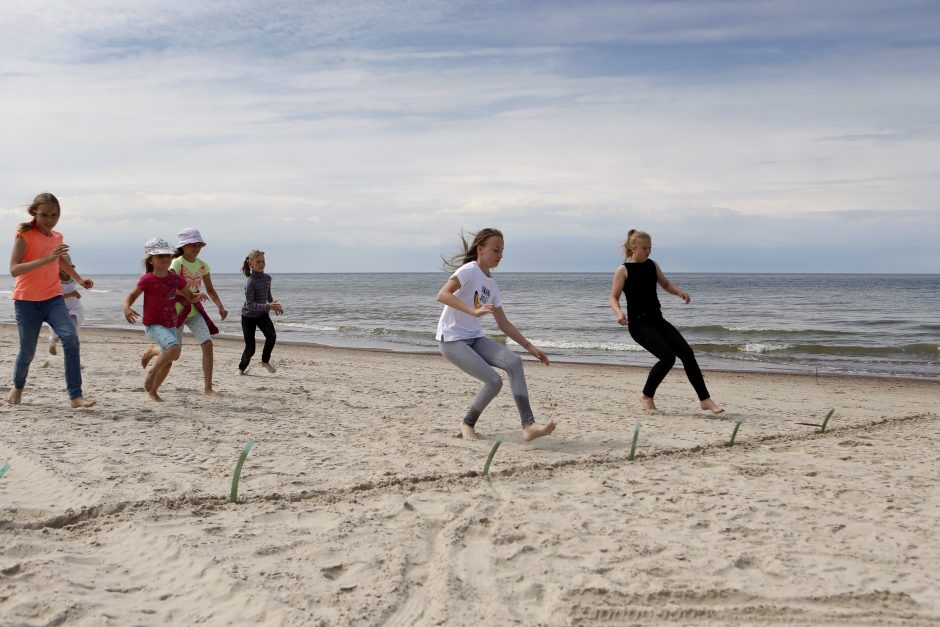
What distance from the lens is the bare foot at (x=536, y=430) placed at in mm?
5879

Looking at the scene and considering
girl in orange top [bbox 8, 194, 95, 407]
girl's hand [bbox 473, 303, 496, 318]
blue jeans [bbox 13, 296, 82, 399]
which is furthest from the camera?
blue jeans [bbox 13, 296, 82, 399]

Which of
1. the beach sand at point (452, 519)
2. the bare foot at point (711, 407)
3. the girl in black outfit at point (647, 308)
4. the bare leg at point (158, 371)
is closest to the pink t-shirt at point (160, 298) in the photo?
the bare leg at point (158, 371)

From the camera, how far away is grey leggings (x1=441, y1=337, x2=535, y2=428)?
5898 millimetres

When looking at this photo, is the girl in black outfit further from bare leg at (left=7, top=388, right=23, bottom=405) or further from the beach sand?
bare leg at (left=7, top=388, right=23, bottom=405)

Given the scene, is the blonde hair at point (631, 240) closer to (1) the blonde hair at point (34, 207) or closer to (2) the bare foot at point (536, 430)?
(2) the bare foot at point (536, 430)

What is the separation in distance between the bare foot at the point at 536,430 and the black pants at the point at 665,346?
5.78 ft

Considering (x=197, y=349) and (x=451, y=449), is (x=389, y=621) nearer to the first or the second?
(x=451, y=449)

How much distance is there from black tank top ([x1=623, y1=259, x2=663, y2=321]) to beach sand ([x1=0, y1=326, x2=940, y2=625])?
103cm

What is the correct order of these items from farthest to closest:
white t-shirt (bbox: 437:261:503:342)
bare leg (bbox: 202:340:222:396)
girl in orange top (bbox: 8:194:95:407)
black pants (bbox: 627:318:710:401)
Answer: bare leg (bbox: 202:340:222:396)
black pants (bbox: 627:318:710:401)
girl in orange top (bbox: 8:194:95:407)
white t-shirt (bbox: 437:261:503:342)

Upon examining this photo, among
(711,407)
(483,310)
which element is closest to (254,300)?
(483,310)

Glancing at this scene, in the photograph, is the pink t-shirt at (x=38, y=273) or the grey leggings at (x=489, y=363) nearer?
the grey leggings at (x=489, y=363)

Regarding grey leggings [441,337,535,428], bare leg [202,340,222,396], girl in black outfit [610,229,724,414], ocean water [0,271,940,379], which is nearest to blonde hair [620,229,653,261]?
girl in black outfit [610,229,724,414]

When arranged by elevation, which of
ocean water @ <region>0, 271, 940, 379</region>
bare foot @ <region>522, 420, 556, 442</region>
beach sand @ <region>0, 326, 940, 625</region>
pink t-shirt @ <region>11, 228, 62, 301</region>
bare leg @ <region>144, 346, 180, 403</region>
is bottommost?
ocean water @ <region>0, 271, 940, 379</region>

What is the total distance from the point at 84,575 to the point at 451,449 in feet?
9.57
